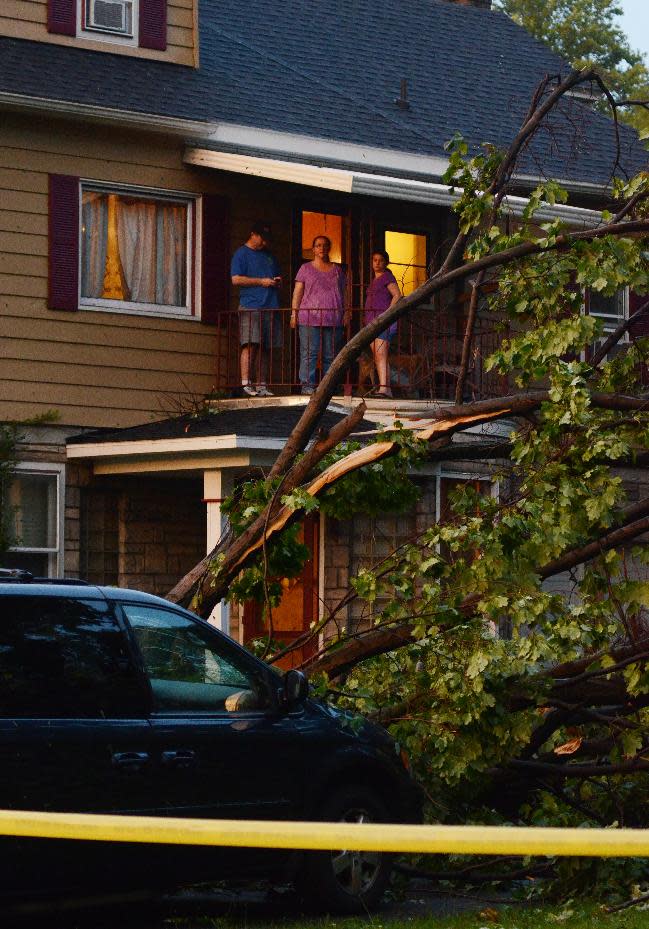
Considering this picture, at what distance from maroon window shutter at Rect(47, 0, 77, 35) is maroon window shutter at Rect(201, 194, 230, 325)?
206 cm

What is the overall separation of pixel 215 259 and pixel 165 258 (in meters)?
0.48

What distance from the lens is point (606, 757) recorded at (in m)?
10.2

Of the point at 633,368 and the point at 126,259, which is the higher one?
the point at 126,259

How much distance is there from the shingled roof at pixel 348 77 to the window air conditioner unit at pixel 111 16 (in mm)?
294

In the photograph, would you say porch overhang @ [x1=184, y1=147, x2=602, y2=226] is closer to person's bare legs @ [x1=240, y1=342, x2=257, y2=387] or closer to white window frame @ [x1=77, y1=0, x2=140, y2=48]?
white window frame @ [x1=77, y1=0, x2=140, y2=48]

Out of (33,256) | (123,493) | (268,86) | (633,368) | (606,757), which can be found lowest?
(606,757)

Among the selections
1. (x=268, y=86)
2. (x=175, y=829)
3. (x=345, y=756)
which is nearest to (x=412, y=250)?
(x=268, y=86)

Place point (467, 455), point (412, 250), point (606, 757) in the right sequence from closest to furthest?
1. point (467, 455)
2. point (606, 757)
3. point (412, 250)

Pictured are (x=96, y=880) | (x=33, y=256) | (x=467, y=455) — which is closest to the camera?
(x=96, y=880)

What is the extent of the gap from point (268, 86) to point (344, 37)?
313 cm

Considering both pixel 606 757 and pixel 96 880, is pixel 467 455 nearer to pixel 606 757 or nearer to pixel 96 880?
pixel 606 757

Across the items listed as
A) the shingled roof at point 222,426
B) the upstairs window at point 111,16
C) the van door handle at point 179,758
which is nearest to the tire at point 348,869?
the van door handle at point 179,758

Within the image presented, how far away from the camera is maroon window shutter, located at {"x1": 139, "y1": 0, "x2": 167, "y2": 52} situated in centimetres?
1677

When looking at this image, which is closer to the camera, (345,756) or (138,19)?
(345,756)
